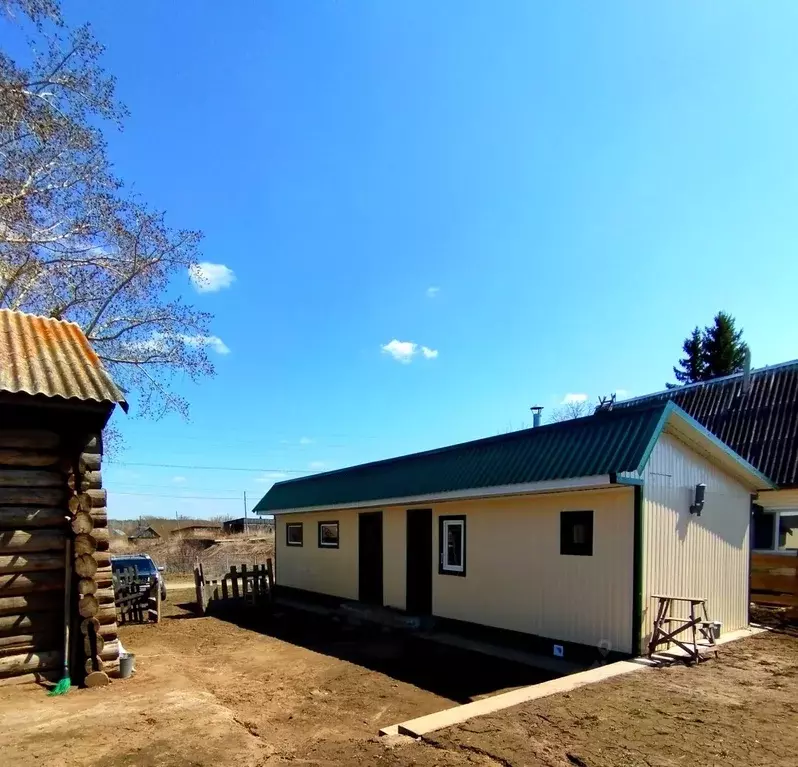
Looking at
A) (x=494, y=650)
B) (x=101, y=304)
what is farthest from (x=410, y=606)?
(x=101, y=304)

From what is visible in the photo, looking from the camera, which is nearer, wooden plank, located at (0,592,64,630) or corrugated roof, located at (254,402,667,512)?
wooden plank, located at (0,592,64,630)

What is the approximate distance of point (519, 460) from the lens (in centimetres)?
957

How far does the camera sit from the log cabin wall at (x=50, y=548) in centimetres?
677

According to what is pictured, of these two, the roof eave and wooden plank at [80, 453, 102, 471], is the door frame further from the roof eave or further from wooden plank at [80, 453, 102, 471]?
wooden plank at [80, 453, 102, 471]

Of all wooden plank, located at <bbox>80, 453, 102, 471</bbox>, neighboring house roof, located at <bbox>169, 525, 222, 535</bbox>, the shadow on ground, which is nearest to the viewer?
wooden plank, located at <bbox>80, 453, 102, 471</bbox>

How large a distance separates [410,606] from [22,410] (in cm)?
824

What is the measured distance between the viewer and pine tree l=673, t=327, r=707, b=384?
35.0 m

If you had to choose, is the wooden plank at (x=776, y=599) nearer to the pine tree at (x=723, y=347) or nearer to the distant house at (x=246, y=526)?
the pine tree at (x=723, y=347)

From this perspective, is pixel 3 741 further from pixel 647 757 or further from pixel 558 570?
pixel 558 570

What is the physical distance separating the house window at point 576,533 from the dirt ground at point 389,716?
5.94 feet

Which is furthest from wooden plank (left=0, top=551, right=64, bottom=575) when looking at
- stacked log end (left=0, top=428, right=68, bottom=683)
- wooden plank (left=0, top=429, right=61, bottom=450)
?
wooden plank (left=0, top=429, right=61, bottom=450)

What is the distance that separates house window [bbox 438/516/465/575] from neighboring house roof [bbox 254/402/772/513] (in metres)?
0.59

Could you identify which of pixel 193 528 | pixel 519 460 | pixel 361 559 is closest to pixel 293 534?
pixel 361 559

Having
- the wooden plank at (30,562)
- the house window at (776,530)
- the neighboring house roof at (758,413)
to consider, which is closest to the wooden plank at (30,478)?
the wooden plank at (30,562)
